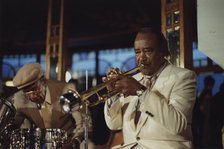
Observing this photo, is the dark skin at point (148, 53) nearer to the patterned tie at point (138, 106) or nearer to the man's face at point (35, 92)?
the patterned tie at point (138, 106)

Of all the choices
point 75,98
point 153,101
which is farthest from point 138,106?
point 75,98

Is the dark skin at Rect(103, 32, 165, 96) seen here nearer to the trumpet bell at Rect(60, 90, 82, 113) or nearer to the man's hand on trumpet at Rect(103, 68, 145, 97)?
the man's hand on trumpet at Rect(103, 68, 145, 97)

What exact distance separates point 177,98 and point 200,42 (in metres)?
0.59

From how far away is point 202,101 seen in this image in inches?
322

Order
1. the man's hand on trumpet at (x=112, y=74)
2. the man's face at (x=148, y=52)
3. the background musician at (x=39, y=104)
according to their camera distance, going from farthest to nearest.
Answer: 1. the background musician at (x=39, y=104)
2. the man's face at (x=148, y=52)
3. the man's hand on trumpet at (x=112, y=74)

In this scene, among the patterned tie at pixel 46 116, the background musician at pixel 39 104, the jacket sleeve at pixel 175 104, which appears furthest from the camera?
the patterned tie at pixel 46 116

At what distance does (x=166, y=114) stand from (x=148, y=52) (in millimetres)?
735

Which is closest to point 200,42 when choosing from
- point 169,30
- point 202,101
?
point 169,30

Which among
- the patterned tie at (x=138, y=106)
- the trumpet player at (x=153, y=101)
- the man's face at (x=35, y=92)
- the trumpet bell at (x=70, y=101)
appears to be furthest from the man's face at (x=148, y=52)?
the man's face at (x=35, y=92)

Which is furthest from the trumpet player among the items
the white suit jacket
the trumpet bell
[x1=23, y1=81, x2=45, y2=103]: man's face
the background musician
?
[x1=23, y1=81, x2=45, y2=103]: man's face

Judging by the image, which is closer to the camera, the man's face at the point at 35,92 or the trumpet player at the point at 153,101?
the trumpet player at the point at 153,101

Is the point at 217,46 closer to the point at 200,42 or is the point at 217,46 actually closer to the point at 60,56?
the point at 200,42

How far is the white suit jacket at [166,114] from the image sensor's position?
3.87 m

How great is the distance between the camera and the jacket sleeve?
152 inches
